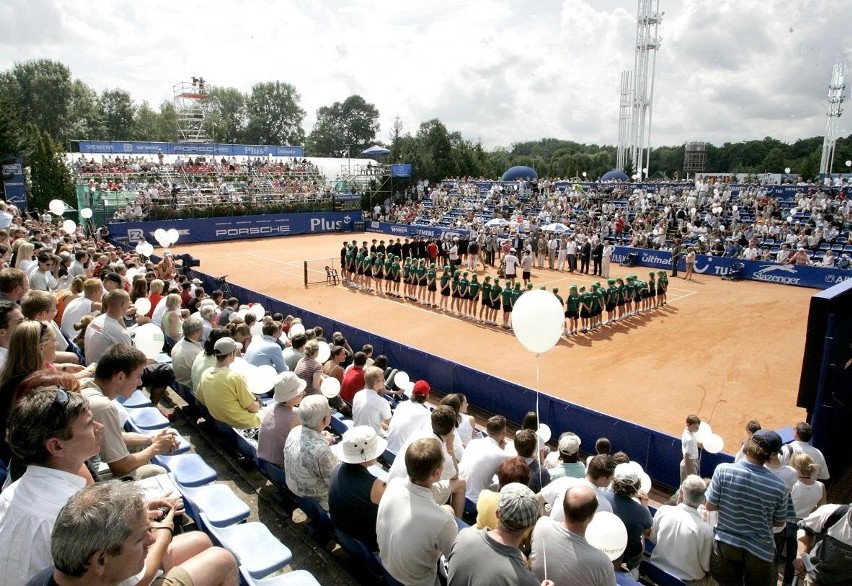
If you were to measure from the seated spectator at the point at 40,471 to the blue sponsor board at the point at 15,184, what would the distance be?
119 ft

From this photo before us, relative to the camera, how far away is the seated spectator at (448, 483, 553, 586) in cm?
310

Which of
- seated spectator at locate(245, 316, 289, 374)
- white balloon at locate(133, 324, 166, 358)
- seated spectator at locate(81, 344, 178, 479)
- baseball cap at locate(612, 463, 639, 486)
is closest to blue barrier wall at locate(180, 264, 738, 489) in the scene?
baseball cap at locate(612, 463, 639, 486)

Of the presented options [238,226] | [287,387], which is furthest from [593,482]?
[238,226]

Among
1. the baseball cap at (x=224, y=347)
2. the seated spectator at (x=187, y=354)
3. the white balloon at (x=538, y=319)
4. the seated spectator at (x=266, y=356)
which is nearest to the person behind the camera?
the baseball cap at (x=224, y=347)

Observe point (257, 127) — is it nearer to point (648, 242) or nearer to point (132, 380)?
point (648, 242)

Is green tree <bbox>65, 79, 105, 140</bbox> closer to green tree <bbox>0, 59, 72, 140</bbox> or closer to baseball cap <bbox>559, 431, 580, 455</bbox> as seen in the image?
green tree <bbox>0, 59, 72, 140</bbox>

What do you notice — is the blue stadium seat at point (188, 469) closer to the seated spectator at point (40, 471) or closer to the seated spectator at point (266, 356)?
the seated spectator at point (40, 471)

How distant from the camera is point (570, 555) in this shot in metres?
3.53

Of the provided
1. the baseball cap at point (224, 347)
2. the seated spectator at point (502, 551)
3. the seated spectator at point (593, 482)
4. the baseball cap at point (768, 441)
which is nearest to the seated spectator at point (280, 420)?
the baseball cap at point (224, 347)

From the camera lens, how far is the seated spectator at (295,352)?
352 inches

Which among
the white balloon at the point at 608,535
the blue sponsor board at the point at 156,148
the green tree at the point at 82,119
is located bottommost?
the white balloon at the point at 608,535

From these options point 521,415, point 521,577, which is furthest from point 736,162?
point 521,577

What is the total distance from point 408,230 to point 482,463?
33.4m

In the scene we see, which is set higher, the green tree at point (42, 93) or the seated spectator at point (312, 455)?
the green tree at point (42, 93)
